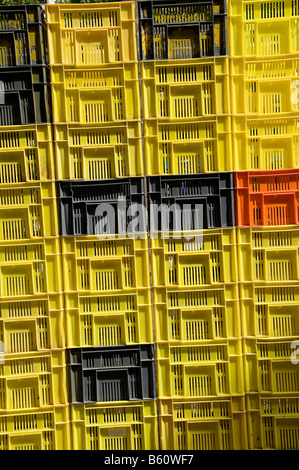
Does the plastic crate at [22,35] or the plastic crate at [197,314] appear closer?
the plastic crate at [22,35]

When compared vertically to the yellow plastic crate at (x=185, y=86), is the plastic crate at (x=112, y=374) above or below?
below

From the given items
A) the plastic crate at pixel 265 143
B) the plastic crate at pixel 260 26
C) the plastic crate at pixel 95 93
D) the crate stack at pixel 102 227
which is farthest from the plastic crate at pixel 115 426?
the plastic crate at pixel 260 26

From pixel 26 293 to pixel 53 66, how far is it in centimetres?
163

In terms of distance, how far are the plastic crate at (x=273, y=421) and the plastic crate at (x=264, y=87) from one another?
207 cm

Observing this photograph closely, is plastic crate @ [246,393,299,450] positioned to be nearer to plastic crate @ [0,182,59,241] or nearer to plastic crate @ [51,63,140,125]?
plastic crate @ [0,182,59,241]

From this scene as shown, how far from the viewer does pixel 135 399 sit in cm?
305

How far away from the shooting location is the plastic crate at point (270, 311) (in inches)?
120

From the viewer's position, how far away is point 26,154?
301cm

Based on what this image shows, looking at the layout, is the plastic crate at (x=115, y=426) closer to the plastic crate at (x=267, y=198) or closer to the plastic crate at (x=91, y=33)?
the plastic crate at (x=267, y=198)

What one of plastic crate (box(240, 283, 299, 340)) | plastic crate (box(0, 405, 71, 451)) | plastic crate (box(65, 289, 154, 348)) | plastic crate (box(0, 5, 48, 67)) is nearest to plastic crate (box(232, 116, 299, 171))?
plastic crate (box(240, 283, 299, 340))

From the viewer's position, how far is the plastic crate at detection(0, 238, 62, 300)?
3018 millimetres
